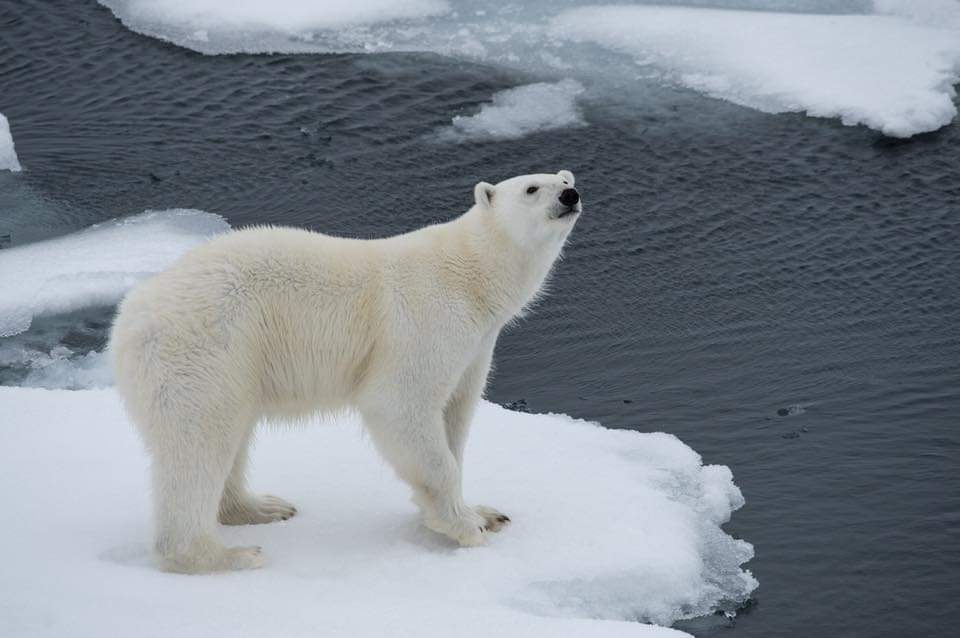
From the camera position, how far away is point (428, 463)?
6.48m

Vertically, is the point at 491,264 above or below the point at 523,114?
above

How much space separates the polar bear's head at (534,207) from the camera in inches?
263

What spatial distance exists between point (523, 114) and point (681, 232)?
2.94m

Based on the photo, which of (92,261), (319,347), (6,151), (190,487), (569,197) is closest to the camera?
(190,487)

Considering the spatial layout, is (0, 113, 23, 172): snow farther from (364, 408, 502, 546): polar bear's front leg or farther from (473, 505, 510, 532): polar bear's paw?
(473, 505, 510, 532): polar bear's paw

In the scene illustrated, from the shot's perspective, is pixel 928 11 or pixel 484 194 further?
pixel 928 11

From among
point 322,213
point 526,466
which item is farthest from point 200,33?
point 526,466

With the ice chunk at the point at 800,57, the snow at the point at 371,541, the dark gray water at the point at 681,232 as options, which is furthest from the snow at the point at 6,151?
the ice chunk at the point at 800,57

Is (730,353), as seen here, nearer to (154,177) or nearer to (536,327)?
(536,327)

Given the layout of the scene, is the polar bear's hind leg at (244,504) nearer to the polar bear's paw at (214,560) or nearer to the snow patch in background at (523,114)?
the polar bear's paw at (214,560)

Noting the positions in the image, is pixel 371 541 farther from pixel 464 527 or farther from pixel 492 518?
pixel 492 518

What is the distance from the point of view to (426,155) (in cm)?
1327

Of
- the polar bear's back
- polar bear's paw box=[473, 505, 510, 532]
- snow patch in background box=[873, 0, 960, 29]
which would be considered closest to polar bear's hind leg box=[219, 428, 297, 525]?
the polar bear's back

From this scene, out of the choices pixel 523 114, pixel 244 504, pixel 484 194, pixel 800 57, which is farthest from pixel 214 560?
pixel 800 57
